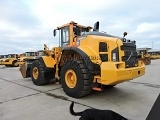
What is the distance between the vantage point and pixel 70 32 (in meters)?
7.23

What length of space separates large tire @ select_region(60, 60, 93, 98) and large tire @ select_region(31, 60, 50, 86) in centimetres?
189

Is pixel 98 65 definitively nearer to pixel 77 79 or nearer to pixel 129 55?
pixel 77 79

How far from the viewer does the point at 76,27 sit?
24.3 ft

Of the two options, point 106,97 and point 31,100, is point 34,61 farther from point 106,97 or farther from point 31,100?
point 106,97

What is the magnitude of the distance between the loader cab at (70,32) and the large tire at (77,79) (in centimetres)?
119

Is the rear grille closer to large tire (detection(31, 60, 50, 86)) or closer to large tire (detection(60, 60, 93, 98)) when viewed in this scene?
large tire (detection(60, 60, 93, 98))

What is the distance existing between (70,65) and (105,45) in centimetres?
123

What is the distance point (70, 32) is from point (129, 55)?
235 centimetres

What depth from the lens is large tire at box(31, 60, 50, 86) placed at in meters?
8.02

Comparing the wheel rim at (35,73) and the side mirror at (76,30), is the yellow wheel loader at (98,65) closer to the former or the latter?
the side mirror at (76,30)

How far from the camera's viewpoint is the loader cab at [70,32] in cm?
717

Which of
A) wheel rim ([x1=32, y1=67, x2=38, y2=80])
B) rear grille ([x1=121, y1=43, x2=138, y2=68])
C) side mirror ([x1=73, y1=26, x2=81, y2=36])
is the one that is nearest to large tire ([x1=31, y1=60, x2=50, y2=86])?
wheel rim ([x1=32, y1=67, x2=38, y2=80])

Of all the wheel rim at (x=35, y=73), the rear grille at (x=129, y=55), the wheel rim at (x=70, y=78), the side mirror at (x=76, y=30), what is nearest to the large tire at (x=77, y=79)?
the wheel rim at (x=70, y=78)

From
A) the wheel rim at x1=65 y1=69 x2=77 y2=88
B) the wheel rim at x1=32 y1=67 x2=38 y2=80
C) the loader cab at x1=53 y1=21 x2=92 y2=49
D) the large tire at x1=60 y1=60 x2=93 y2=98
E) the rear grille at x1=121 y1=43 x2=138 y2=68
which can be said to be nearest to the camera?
the large tire at x1=60 y1=60 x2=93 y2=98
